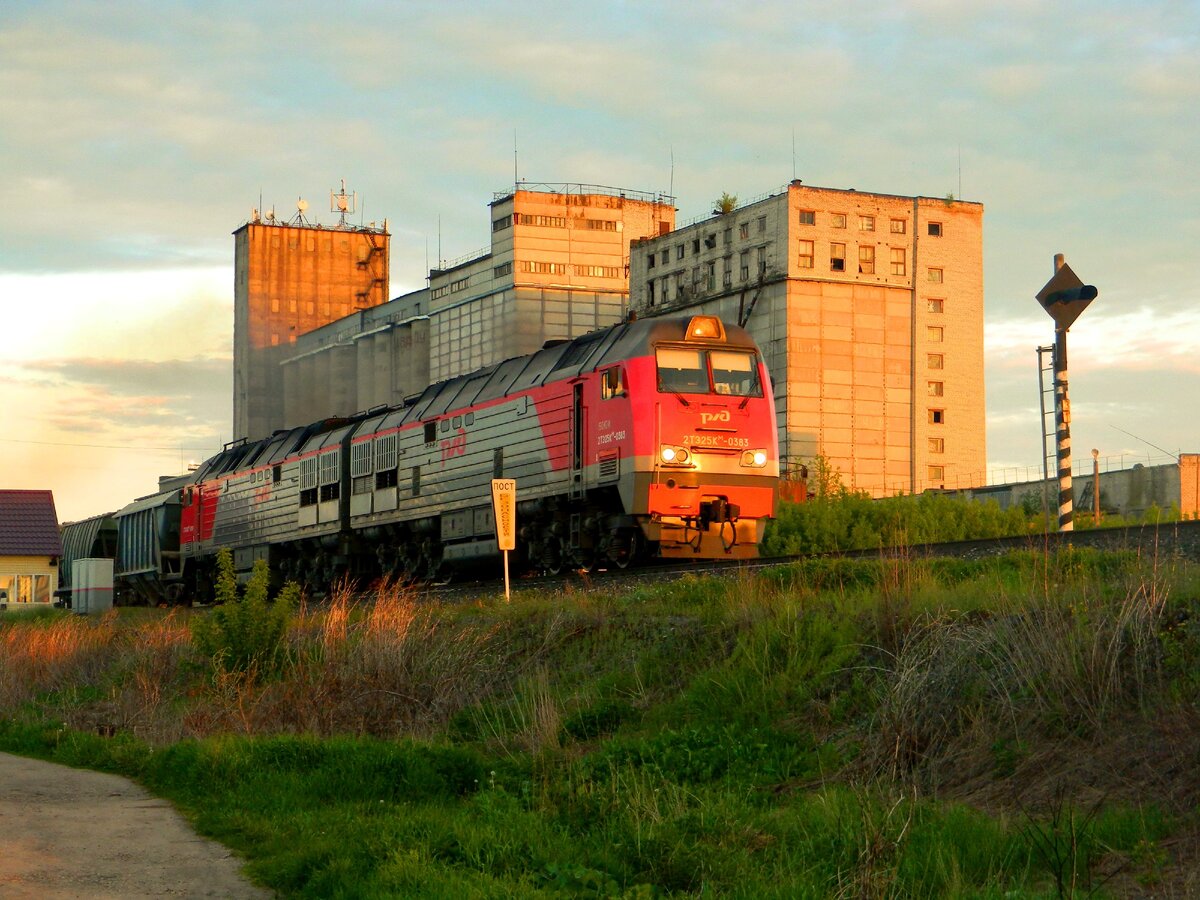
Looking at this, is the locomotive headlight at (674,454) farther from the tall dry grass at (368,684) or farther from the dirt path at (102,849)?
the dirt path at (102,849)

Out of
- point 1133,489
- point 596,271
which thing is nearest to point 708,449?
point 1133,489

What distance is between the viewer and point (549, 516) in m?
26.1

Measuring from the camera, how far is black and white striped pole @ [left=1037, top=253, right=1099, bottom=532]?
19828mm

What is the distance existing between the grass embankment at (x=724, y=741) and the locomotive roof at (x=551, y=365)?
779cm

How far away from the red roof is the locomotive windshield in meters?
31.4

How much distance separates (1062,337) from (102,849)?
48.8 feet

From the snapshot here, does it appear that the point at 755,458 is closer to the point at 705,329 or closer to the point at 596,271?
the point at 705,329

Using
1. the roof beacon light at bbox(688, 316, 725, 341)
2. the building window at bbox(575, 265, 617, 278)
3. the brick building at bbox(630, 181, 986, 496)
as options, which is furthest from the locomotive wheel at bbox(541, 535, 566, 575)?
the building window at bbox(575, 265, 617, 278)

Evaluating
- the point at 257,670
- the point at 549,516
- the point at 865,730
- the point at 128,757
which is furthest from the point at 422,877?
the point at 549,516

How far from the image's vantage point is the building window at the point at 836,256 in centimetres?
9688

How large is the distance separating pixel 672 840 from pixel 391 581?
25.1 m

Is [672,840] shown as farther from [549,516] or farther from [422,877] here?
[549,516]

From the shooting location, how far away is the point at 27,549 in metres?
48.0

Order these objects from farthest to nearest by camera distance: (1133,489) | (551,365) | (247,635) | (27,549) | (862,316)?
(862,316) → (1133,489) → (27,549) → (551,365) → (247,635)
